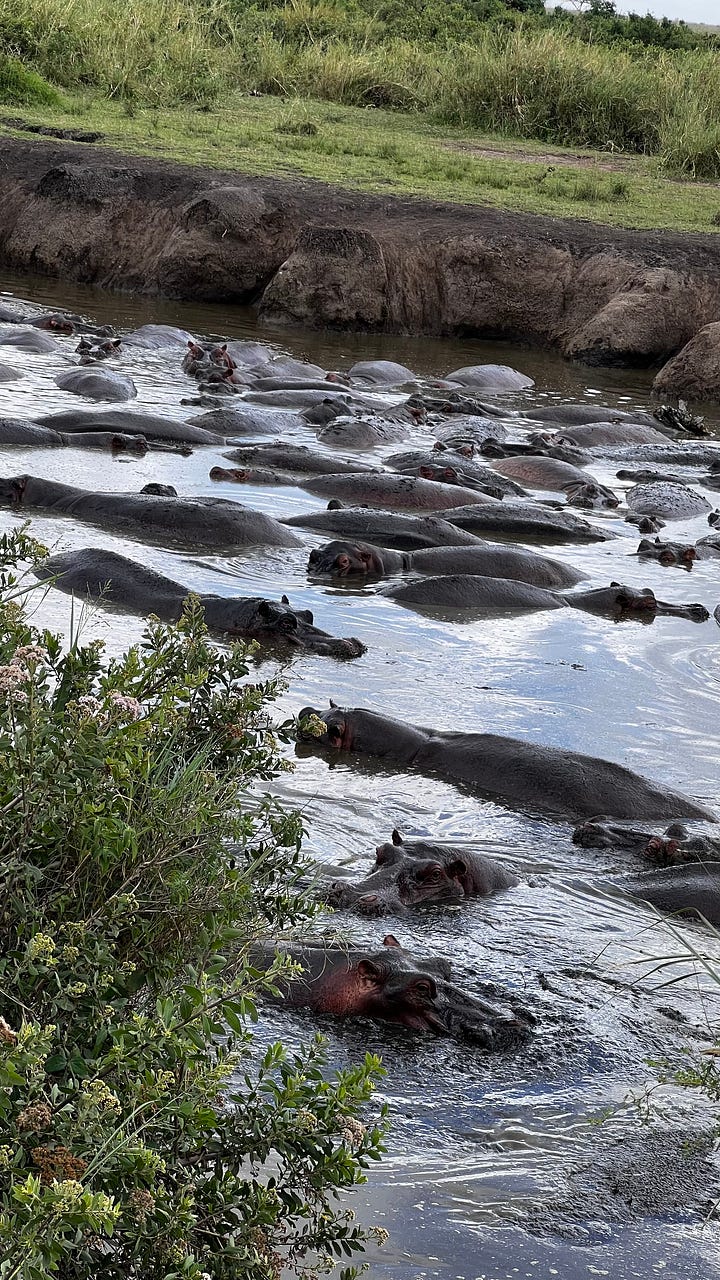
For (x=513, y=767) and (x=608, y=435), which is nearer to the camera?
(x=513, y=767)

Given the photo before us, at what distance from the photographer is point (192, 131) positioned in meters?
18.6

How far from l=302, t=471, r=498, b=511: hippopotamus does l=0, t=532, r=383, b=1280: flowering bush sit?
6.28m

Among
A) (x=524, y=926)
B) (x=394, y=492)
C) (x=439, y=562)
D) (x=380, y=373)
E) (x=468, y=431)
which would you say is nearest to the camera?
(x=524, y=926)

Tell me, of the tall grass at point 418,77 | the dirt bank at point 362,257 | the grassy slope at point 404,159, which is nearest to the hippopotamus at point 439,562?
the dirt bank at point 362,257

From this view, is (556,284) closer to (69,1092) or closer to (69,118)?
(69,118)

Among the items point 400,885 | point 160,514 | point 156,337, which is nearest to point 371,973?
point 400,885

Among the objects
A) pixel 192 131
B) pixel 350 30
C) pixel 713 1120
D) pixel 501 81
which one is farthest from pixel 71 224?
pixel 713 1120

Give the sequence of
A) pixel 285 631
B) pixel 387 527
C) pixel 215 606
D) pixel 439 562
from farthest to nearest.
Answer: pixel 387 527, pixel 439 562, pixel 215 606, pixel 285 631

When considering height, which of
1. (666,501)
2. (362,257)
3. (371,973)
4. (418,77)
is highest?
(418,77)

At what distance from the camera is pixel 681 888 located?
4.30 metres

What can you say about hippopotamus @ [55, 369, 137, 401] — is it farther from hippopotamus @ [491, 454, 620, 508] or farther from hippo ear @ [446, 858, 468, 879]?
hippo ear @ [446, 858, 468, 879]

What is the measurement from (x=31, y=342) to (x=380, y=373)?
287cm

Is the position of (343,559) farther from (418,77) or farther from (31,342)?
(418,77)

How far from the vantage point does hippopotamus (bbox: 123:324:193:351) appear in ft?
42.3
